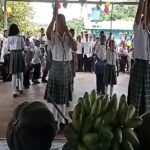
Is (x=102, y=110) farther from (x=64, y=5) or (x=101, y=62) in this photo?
(x=101, y=62)

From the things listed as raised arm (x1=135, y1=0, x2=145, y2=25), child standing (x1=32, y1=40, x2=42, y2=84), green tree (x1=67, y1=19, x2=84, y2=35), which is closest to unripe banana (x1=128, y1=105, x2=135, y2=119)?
raised arm (x1=135, y1=0, x2=145, y2=25)

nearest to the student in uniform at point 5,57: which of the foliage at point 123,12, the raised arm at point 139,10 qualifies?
the foliage at point 123,12

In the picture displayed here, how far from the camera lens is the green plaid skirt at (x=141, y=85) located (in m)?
1.72

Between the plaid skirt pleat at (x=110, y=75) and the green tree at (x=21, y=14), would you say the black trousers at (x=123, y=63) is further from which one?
the green tree at (x=21, y=14)

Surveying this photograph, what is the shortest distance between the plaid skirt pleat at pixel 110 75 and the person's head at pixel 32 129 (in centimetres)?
257

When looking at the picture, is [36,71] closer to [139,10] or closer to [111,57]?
[111,57]

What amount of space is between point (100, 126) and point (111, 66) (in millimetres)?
2745

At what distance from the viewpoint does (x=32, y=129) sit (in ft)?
1.65

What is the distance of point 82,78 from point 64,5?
123cm

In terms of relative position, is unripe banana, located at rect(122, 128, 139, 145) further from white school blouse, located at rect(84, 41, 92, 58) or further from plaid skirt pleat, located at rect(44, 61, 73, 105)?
white school blouse, located at rect(84, 41, 92, 58)

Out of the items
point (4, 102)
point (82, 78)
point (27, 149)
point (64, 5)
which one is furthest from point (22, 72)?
point (27, 149)

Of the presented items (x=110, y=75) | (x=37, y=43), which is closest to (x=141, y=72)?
(x=110, y=75)

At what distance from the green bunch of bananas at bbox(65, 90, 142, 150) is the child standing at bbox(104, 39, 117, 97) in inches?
97.0

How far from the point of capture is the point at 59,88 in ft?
8.41
